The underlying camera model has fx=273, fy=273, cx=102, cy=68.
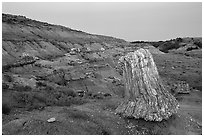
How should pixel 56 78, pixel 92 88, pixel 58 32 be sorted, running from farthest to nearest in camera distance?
Result: pixel 58 32 < pixel 56 78 < pixel 92 88

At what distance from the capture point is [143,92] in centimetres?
1311

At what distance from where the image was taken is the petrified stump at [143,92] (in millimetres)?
12797

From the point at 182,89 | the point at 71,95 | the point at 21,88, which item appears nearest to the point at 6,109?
the point at 21,88

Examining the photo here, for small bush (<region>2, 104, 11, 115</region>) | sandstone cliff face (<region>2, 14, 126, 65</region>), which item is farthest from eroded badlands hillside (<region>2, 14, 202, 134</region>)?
sandstone cliff face (<region>2, 14, 126, 65</region>)

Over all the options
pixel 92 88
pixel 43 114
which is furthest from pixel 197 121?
pixel 92 88

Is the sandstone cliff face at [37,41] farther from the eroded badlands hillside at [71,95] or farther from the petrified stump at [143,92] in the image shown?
the petrified stump at [143,92]

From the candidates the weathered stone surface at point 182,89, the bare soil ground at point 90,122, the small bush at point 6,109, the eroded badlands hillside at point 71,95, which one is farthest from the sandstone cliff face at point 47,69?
the weathered stone surface at point 182,89

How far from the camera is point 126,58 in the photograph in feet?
43.8

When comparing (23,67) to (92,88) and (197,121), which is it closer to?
(92,88)

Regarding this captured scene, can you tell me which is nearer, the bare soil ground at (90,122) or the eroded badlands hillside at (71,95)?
the bare soil ground at (90,122)

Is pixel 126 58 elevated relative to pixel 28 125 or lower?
elevated

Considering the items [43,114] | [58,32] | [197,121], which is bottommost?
[197,121]

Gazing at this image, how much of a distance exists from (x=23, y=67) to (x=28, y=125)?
1487cm

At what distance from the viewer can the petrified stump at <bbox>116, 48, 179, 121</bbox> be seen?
12.8m
